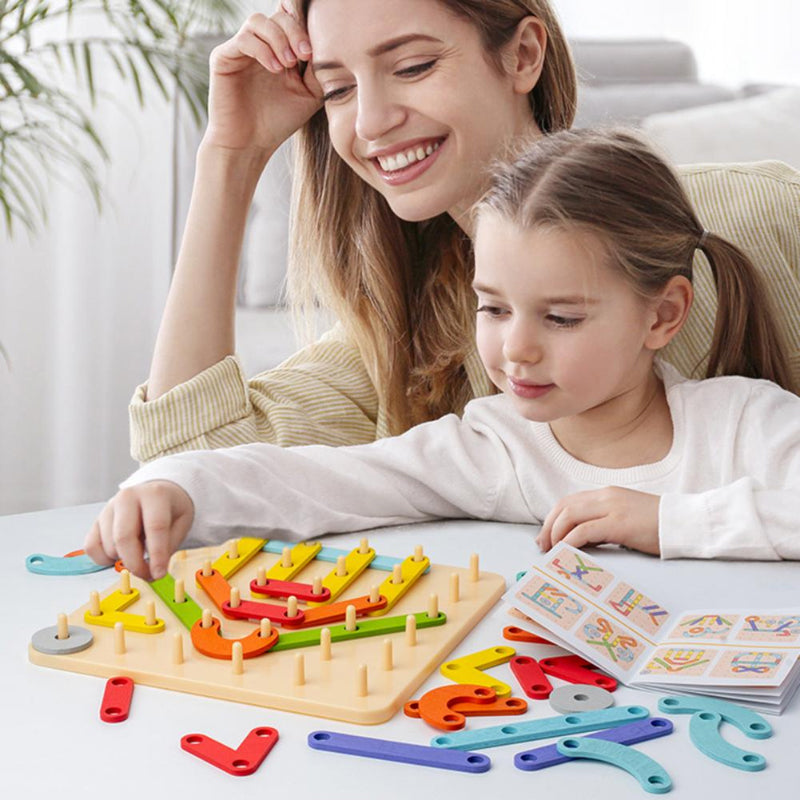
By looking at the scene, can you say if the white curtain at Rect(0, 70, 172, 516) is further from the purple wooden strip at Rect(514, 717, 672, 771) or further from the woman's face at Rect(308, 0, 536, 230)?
the purple wooden strip at Rect(514, 717, 672, 771)

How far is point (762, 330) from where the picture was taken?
48.0 inches

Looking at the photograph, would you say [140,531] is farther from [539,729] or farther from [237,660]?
[539,729]

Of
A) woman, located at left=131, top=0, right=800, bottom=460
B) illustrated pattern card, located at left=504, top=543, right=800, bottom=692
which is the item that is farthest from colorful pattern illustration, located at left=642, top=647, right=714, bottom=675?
woman, located at left=131, top=0, right=800, bottom=460

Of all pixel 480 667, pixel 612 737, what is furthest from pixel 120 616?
pixel 612 737

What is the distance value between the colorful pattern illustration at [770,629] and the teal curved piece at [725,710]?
0.08 metres

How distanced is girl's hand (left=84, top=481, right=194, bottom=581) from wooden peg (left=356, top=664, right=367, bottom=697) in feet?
0.66

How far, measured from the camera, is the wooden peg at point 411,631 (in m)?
0.82

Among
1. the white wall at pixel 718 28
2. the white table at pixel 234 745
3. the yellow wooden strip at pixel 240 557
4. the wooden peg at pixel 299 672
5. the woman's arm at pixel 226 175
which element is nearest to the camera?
the white table at pixel 234 745

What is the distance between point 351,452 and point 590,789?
1.73ft

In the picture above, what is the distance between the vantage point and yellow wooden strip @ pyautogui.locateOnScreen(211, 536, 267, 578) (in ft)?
3.15

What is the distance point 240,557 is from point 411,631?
0.22m

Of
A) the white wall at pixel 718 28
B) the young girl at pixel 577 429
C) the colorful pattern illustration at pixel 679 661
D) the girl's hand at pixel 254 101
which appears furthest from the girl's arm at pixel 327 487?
the white wall at pixel 718 28

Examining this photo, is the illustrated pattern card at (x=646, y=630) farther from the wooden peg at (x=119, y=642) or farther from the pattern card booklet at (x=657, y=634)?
the wooden peg at (x=119, y=642)

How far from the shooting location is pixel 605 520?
102 centimetres
